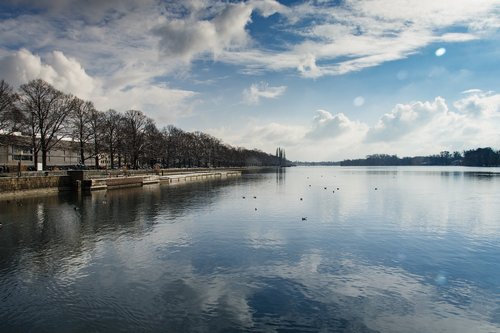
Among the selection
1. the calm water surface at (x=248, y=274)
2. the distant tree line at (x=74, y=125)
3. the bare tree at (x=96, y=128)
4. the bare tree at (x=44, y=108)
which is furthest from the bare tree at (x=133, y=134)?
the calm water surface at (x=248, y=274)

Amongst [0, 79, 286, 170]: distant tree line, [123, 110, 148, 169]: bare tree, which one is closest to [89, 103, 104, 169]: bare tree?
[0, 79, 286, 170]: distant tree line

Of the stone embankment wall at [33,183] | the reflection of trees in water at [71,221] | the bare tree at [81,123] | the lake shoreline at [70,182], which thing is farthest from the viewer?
the bare tree at [81,123]

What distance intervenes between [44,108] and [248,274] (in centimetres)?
6955

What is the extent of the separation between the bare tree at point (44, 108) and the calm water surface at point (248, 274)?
126ft

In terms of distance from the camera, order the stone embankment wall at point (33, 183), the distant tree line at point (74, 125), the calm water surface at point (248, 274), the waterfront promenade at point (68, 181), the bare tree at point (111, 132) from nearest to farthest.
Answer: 1. the calm water surface at point (248, 274)
2. the stone embankment wall at point (33, 183)
3. the waterfront promenade at point (68, 181)
4. the distant tree line at point (74, 125)
5. the bare tree at point (111, 132)

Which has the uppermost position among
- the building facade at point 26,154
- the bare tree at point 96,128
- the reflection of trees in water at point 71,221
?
the bare tree at point 96,128

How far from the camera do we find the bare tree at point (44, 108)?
70481 millimetres

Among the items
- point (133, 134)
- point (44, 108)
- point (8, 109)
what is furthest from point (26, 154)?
point (8, 109)

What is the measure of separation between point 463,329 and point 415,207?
3748 centimetres

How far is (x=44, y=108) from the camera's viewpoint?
72.6 meters

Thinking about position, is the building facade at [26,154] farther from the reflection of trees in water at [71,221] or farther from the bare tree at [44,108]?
the reflection of trees in water at [71,221]

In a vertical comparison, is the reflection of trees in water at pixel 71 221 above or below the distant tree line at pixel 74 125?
below

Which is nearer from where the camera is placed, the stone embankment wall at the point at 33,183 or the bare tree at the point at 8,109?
the stone embankment wall at the point at 33,183

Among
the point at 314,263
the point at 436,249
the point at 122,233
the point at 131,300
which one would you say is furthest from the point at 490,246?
the point at 122,233
